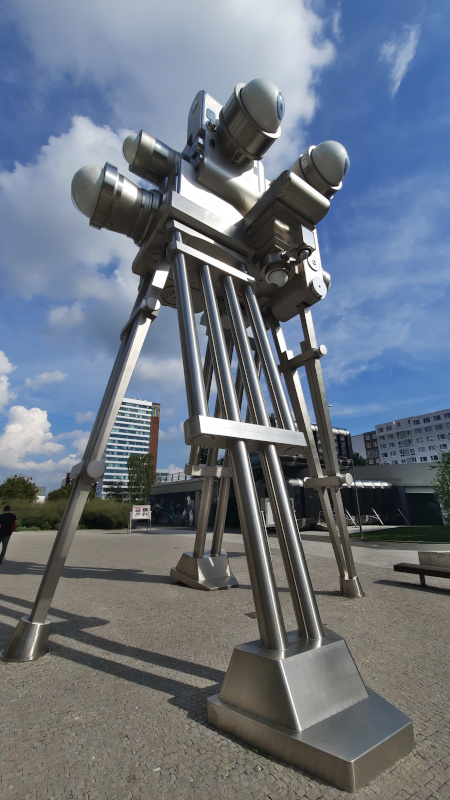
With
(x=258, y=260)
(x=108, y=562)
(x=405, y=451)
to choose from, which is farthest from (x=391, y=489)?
(x=405, y=451)

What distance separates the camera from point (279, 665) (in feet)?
7.91

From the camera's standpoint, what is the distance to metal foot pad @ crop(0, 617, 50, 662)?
3.82 m

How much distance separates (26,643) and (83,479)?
1.74 meters

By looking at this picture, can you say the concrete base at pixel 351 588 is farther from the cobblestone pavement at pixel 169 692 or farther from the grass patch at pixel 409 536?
the grass patch at pixel 409 536

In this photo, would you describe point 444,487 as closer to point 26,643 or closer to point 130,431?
point 26,643

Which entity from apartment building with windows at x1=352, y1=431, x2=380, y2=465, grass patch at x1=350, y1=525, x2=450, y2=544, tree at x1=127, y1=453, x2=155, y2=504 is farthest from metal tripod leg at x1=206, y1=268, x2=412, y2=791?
apartment building with windows at x1=352, y1=431, x2=380, y2=465

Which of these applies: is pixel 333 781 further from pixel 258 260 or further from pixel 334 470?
pixel 258 260

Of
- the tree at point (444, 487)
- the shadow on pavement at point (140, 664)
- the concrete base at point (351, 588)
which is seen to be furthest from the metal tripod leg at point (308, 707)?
the tree at point (444, 487)

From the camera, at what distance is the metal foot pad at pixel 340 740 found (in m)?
2.00

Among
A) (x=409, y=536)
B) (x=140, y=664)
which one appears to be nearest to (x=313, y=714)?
(x=140, y=664)

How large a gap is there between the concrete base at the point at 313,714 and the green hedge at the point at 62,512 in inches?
1111

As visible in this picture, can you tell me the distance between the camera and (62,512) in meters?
27.2

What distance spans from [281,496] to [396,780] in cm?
188

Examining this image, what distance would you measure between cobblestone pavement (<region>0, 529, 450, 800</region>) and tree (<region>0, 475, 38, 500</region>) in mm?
30552
